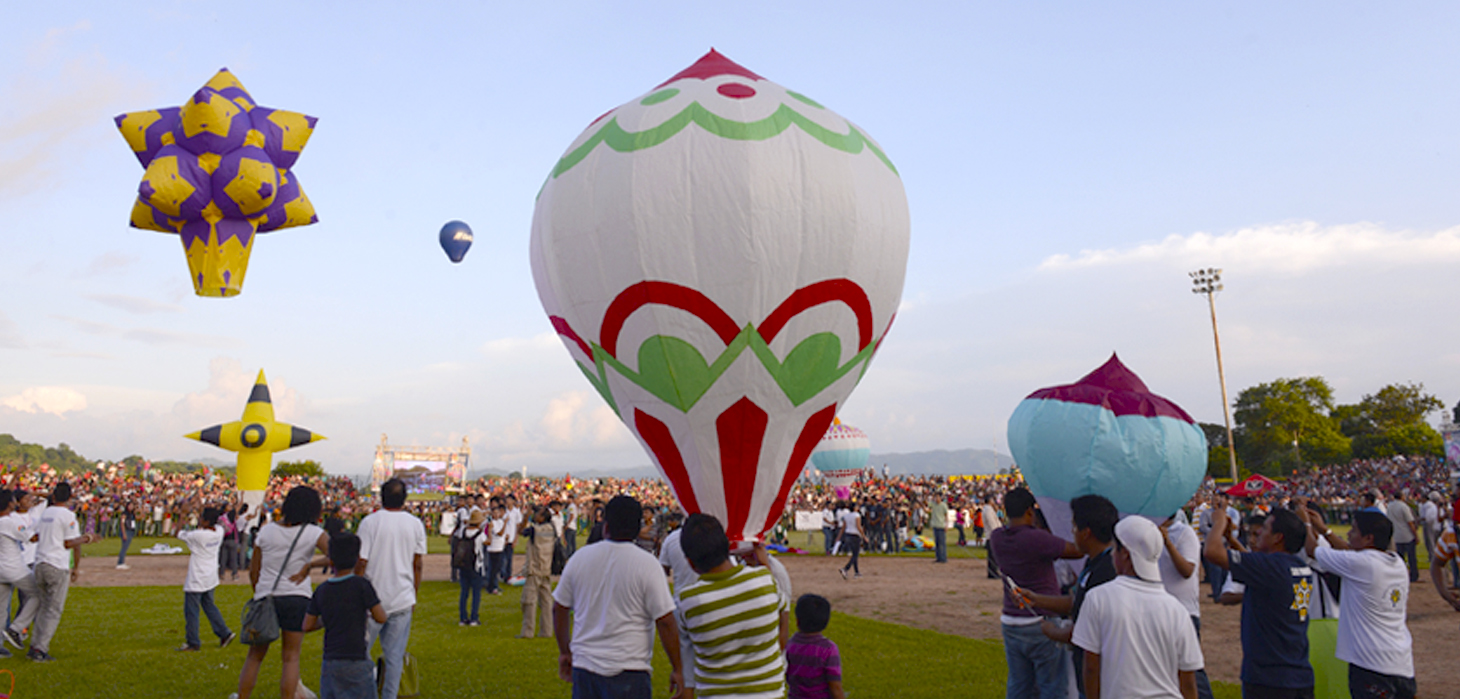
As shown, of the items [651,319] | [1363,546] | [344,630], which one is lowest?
[344,630]

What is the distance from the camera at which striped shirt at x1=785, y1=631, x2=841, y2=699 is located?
13.3ft

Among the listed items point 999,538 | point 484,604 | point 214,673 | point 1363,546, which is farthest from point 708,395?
point 484,604

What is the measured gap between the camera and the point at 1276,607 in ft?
15.0

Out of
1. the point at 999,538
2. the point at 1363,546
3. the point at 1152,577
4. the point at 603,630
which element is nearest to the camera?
the point at 1152,577

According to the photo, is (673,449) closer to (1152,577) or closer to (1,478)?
(1152,577)

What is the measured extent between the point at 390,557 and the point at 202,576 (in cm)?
399

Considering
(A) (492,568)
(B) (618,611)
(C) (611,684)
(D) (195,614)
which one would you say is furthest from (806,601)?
(A) (492,568)

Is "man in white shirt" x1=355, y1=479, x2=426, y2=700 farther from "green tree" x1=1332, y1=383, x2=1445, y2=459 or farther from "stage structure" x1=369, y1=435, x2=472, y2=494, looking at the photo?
"stage structure" x1=369, y1=435, x2=472, y2=494

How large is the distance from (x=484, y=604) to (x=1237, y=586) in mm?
10843

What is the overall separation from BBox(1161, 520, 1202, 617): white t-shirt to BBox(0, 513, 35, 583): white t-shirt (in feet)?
33.3

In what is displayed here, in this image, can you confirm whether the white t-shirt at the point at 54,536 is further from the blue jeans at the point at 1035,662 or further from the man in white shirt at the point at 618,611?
the blue jeans at the point at 1035,662

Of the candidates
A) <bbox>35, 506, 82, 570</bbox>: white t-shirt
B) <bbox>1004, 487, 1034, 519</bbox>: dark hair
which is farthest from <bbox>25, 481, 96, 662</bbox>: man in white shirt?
<bbox>1004, 487, 1034, 519</bbox>: dark hair

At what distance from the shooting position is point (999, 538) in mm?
5406

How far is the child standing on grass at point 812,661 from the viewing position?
4.05 meters
